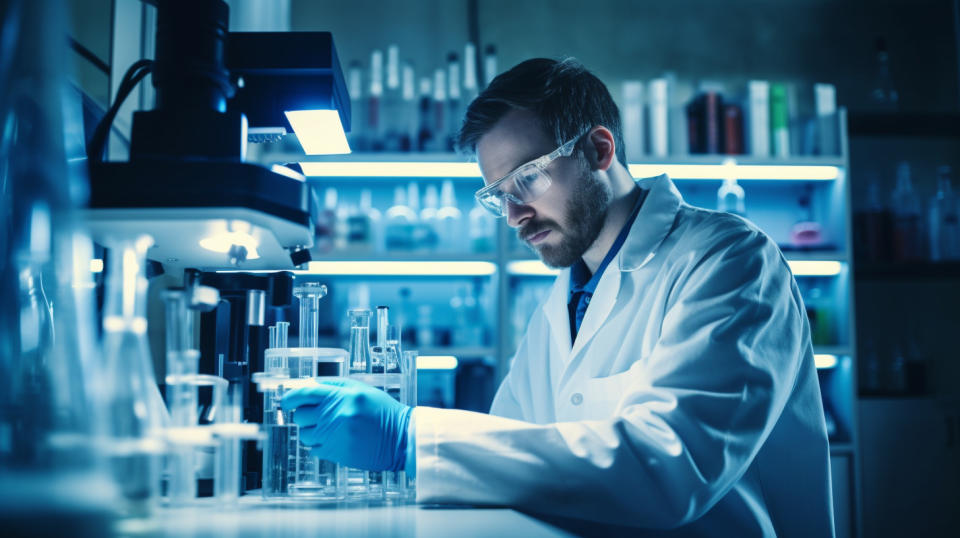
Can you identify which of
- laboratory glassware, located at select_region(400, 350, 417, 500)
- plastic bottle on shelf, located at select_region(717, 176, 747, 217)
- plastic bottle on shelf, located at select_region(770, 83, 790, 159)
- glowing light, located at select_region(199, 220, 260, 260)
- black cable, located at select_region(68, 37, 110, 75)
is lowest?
laboratory glassware, located at select_region(400, 350, 417, 500)

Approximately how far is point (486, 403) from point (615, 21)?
1905 millimetres

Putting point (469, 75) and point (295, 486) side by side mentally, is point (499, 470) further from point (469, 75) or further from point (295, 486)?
point (469, 75)

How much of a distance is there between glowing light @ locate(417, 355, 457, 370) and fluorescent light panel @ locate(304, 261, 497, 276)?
38 centimetres

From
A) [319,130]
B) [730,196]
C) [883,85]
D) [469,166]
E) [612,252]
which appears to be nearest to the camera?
[319,130]

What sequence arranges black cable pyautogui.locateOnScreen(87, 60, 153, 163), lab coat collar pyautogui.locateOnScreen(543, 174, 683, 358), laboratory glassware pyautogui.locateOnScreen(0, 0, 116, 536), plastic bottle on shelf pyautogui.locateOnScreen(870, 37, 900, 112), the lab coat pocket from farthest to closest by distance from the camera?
plastic bottle on shelf pyautogui.locateOnScreen(870, 37, 900, 112) < lab coat collar pyautogui.locateOnScreen(543, 174, 683, 358) < the lab coat pocket < black cable pyautogui.locateOnScreen(87, 60, 153, 163) < laboratory glassware pyautogui.locateOnScreen(0, 0, 116, 536)

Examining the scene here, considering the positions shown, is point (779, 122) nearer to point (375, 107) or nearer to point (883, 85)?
point (883, 85)

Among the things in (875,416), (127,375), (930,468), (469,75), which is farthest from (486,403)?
(127,375)

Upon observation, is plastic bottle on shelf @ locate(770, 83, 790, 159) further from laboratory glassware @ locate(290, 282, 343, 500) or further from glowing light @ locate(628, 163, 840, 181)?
laboratory glassware @ locate(290, 282, 343, 500)

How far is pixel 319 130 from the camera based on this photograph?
45.8 inches

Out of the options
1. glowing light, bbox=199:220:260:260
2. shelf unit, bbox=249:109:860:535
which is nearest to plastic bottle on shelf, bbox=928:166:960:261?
shelf unit, bbox=249:109:860:535

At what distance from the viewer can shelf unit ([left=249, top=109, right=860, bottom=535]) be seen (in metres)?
2.92

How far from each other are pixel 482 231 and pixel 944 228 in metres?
2.00

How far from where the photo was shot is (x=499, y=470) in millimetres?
1051

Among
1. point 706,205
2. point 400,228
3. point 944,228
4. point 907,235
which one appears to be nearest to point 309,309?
point 400,228
